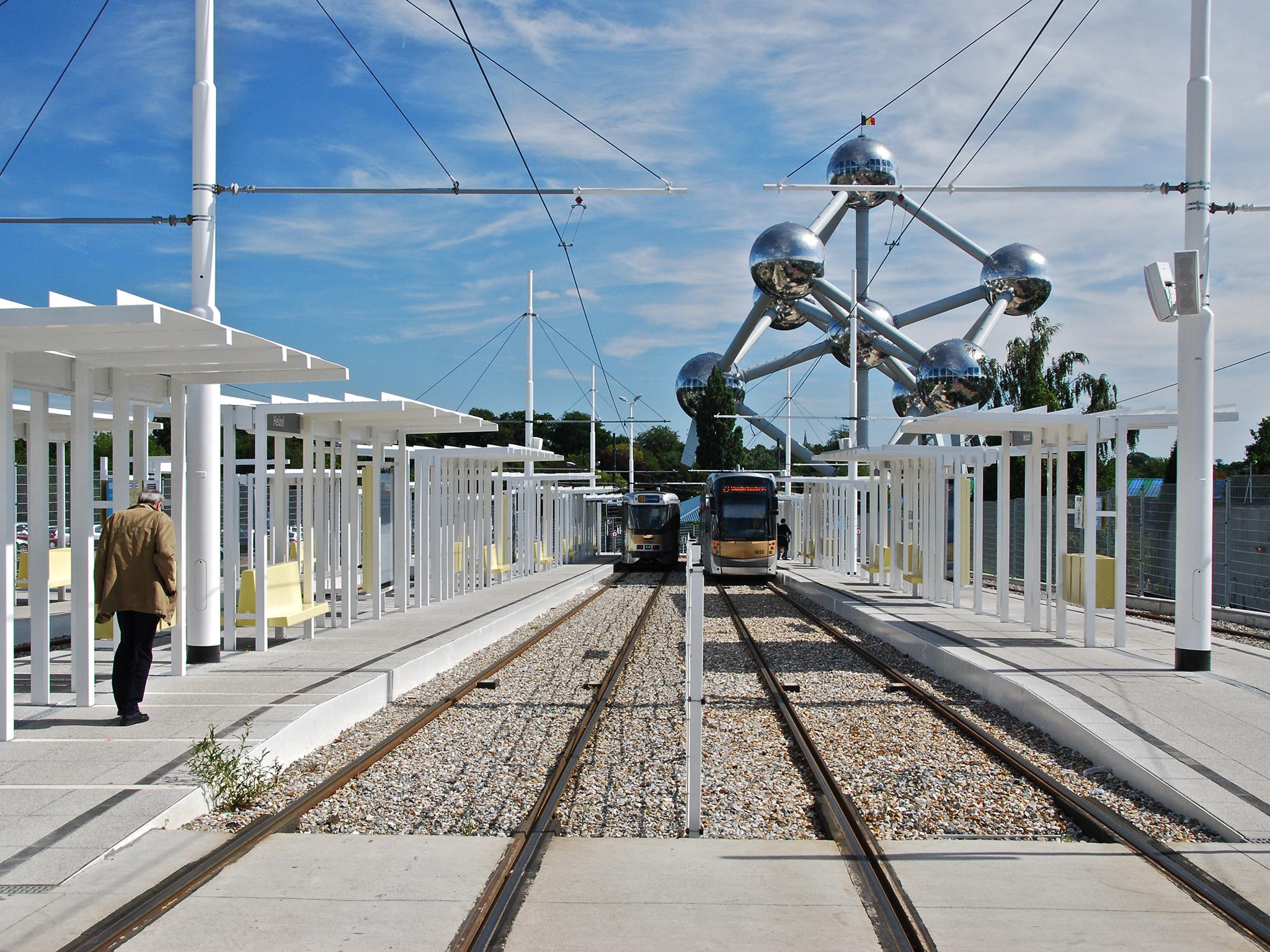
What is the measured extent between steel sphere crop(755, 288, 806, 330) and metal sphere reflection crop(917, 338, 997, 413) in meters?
7.48

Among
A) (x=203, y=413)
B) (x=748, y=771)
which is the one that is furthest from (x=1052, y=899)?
(x=203, y=413)

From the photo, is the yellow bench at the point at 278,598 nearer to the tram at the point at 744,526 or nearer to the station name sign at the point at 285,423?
the station name sign at the point at 285,423

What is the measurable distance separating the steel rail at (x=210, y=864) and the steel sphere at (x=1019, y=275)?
3922 centimetres

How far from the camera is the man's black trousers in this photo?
778cm

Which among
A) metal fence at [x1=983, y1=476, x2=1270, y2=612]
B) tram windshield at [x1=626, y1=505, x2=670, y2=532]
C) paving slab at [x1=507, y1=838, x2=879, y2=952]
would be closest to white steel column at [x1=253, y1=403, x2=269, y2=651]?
paving slab at [x1=507, y1=838, x2=879, y2=952]

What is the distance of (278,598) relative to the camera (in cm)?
1228

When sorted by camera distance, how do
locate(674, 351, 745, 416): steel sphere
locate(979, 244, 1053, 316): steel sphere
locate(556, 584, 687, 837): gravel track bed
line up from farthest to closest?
locate(674, 351, 745, 416): steel sphere < locate(979, 244, 1053, 316): steel sphere < locate(556, 584, 687, 837): gravel track bed

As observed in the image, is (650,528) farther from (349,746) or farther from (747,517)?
(349,746)

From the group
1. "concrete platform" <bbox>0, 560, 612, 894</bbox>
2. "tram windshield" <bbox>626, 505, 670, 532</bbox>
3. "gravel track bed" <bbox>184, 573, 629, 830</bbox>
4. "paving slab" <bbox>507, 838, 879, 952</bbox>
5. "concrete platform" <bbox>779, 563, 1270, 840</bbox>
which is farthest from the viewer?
"tram windshield" <bbox>626, 505, 670, 532</bbox>

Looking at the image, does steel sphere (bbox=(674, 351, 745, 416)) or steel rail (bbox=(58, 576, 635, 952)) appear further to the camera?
steel sphere (bbox=(674, 351, 745, 416))

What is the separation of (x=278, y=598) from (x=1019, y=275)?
37472 mm

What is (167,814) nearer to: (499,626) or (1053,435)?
(499,626)

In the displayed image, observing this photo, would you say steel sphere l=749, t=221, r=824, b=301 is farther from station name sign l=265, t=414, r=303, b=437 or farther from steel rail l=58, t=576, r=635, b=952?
steel rail l=58, t=576, r=635, b=952

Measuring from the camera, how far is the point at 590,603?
76.0 feet
